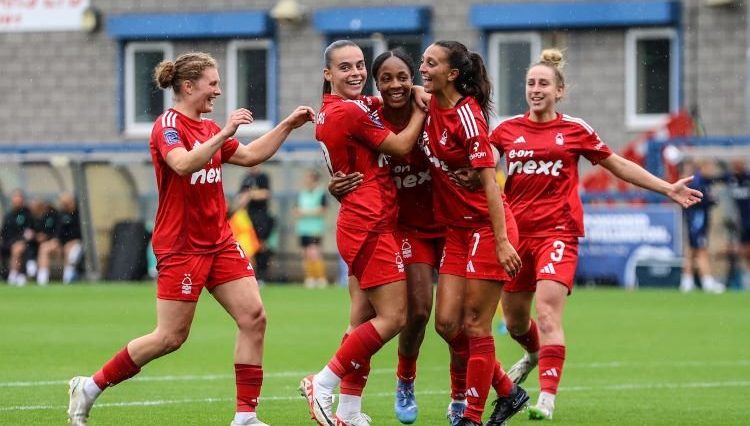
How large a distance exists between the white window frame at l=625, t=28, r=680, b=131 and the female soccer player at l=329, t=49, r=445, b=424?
20.9m

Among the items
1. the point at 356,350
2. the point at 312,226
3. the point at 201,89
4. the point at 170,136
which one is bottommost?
the point at 312,226

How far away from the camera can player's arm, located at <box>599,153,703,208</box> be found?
10.4 meters

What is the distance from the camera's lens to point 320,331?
719 inches

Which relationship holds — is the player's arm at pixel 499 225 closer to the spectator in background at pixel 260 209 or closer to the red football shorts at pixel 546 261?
the red football shorts at pixel 546 261

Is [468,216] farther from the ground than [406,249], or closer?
farther from the ground

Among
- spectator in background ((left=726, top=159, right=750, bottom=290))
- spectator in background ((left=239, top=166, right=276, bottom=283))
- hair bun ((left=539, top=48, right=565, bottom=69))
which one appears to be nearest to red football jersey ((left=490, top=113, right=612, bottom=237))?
hair bun ((left=539, top=48, right=565, bottom=69))

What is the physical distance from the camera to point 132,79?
34.6 meters

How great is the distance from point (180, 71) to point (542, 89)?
2.70 meters

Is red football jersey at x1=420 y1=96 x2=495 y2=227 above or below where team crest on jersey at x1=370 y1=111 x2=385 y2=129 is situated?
below

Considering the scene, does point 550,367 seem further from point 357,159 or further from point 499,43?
point 499,43

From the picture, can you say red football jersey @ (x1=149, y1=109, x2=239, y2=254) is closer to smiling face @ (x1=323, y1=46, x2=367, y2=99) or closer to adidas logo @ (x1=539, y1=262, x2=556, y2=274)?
smiling face @ (x1=323, y1=46, x2=367, y2=99)

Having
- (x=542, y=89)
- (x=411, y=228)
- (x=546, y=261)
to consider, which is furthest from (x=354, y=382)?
(x=542, y=89)

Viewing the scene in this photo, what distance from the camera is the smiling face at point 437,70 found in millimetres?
9461

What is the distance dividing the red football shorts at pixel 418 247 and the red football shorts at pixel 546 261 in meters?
1.02
